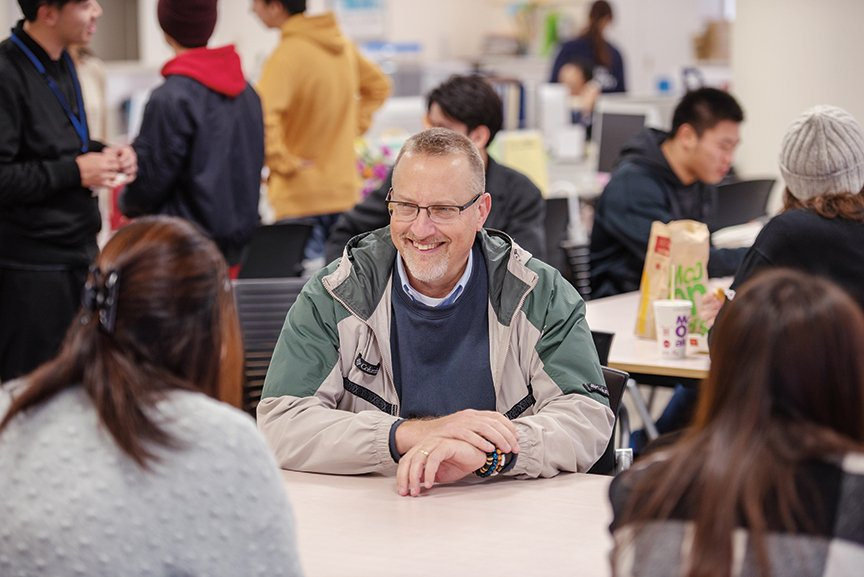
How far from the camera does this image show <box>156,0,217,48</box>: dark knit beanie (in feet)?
14.1

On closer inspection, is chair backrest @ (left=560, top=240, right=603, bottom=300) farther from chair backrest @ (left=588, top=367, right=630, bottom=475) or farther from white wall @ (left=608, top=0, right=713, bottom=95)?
white wall @ (left=608, top=0, right=713, bottom=95)

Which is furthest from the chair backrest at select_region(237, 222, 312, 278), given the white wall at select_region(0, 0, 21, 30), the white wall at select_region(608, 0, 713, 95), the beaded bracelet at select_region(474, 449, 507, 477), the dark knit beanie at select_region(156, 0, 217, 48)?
the white wall at select_region(608, 0, 713, 95)

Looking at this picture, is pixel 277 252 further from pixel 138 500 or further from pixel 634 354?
pixel 138 500

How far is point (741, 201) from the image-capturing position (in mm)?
5883

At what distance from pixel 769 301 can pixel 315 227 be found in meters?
4.29

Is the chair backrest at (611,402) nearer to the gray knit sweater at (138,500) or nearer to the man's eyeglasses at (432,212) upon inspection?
the man's eyeglasses at (432,212)

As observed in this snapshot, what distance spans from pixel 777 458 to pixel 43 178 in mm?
2753

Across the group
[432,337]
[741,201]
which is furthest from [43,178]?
[741,201]

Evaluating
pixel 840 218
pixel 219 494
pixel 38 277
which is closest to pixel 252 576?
pixel 219 494

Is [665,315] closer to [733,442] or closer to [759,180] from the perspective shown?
[733,442]

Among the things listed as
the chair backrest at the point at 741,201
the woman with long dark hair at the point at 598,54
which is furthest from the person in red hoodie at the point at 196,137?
the woman with long dark hair at the point at 598,54

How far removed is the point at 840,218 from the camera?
311 centimetres

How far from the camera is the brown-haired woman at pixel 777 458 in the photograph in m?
1.39

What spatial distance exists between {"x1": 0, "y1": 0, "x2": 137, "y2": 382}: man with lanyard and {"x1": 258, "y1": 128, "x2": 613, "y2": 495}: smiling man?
1.35 meters
